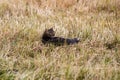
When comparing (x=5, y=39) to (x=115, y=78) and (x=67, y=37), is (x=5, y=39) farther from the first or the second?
(x=115, y=78)

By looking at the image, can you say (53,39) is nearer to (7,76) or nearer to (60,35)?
(60,35)

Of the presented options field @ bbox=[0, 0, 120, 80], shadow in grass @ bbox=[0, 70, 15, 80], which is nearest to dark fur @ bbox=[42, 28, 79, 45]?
field @ bbox=[0, 0, 120, 80]

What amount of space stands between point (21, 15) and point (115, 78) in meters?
2.33

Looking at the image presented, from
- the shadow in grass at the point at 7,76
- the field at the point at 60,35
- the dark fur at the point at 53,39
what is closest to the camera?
the shadow in grass at the point at 7,76

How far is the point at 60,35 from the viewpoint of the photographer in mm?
4727

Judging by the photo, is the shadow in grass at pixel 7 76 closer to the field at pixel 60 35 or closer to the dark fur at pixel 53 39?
the field at pixel 60 35

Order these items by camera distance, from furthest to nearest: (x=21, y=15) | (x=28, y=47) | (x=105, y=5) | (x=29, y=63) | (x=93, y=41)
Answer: (x=105, y=5)
(x=21, y=15)
(x=93, y=41)
(x=28, y=47)
(x=29, y=63)

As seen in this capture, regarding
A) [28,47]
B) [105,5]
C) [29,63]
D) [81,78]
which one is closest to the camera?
[81,78]

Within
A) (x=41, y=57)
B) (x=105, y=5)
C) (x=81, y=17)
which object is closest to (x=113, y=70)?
(x=41, y=57)

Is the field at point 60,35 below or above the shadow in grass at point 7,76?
above

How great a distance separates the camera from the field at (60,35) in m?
3.47

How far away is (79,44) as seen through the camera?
14.3ft

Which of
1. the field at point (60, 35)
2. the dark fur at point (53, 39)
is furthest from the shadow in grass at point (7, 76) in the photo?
the dark fur at point (53, 39)

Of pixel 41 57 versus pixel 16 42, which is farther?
pixel 16 42
